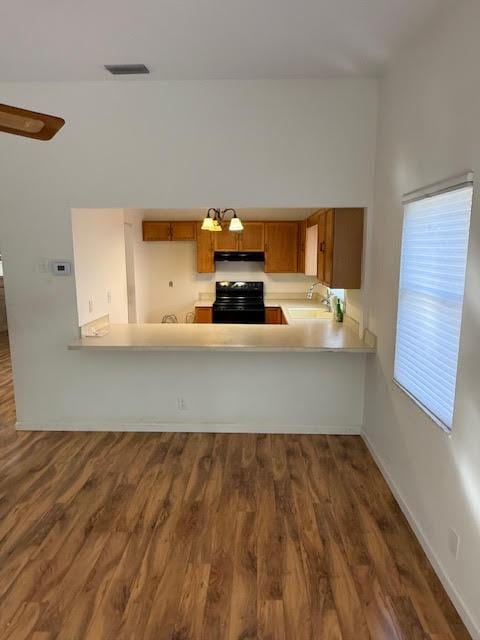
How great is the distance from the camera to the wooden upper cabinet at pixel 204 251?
20.0 ft

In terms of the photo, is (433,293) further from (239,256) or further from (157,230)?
(157,230)

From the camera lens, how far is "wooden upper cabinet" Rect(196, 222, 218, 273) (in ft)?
20.0

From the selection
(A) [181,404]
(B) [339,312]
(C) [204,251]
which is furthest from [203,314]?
(A) [181,404]

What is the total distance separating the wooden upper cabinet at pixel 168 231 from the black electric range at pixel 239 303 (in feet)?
2.95

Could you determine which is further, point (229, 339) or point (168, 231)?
point (168, 231)

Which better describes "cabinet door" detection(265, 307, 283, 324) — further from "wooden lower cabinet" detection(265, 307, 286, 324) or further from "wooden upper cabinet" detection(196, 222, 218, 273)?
"wooden upper cabinet" detection(196, 222, 218, 273)

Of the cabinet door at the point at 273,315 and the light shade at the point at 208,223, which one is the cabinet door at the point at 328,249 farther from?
the cabinet door at the point at 273,315

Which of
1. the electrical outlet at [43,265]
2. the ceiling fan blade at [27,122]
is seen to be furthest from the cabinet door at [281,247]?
the ceiling fan blade at [27,122]

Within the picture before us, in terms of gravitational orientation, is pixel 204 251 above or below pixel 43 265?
above

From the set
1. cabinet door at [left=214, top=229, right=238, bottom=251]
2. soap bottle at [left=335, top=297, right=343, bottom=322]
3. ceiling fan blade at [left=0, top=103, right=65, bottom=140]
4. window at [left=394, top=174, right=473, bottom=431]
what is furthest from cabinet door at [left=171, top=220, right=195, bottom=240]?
ceiling fan blade at [left=0, top=103, right=65, bottom=140]

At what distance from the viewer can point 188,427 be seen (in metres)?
3.61

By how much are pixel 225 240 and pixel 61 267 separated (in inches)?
123

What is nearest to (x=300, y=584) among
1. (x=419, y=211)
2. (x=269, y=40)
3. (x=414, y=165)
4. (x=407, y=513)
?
(x=407, y=513)

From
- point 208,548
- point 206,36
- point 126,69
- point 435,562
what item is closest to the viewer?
point 435,562
